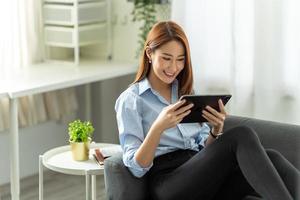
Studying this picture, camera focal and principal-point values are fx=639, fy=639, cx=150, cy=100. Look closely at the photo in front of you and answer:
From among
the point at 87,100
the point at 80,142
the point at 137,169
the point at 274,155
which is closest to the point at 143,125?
the point at 137,169

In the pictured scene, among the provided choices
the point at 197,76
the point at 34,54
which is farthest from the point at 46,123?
the point at 197,76

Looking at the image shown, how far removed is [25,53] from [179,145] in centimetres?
166

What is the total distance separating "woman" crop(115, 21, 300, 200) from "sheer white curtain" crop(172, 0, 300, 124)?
0.98 metres

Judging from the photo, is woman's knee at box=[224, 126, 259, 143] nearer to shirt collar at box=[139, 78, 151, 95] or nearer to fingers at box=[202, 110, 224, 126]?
fingers at box=[202, 110, 224, 126]

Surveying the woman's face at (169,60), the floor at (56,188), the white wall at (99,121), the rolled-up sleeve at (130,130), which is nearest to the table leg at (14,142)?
the floor at (56,188)

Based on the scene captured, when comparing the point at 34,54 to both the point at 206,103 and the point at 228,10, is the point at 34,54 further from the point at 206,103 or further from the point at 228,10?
the point at 206,103

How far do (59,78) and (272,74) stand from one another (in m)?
1.16

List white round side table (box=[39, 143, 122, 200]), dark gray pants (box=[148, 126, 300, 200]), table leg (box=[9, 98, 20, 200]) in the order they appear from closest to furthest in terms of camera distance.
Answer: dark gray pants (box=[148, 126, 300, 200]) → white round side table (box=[39, 143, 122, 200]) → table leg (box=[9, 98, 20, 200])

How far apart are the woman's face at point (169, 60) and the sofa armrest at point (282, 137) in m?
0.52

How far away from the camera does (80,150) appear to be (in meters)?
2.69

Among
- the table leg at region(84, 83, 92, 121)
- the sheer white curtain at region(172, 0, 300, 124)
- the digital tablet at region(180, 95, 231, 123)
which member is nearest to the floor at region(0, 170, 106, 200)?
the table leg at region(84, 83, 92, 121)

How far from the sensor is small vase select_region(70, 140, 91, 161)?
2693mm

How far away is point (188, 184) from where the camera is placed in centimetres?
236

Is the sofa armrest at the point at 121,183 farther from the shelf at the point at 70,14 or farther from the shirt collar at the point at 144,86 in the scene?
the shelf at the point at 70,14
